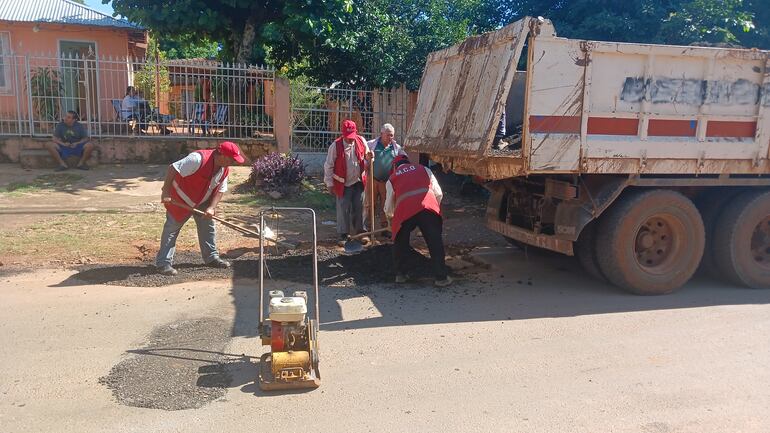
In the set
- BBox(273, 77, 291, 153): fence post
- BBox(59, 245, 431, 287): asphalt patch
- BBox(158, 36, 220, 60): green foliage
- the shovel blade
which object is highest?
BBox(158, 36, 220, 60): green foliage

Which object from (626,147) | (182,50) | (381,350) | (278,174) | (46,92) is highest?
(182,50)

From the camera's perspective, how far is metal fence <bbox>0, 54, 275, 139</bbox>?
12477 mm

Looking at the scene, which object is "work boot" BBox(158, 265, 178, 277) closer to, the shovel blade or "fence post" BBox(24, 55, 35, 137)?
the shovel blade

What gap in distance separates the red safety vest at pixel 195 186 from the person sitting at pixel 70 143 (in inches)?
257

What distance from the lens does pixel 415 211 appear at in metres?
6.14

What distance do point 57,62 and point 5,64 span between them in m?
1.12

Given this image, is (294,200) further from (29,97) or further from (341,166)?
(29,97)

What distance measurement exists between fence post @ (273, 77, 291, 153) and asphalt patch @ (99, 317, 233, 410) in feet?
27.0

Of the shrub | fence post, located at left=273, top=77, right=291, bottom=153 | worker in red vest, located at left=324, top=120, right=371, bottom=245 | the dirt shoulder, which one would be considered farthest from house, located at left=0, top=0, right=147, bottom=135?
worker in red vest, located at left=324, top=120, right=371, bottom=245

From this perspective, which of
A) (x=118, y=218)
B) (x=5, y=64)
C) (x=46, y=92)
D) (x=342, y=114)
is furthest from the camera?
(x=342, y=114)

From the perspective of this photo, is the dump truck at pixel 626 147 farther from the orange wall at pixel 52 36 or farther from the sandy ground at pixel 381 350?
the orange wall at pixel 52 36

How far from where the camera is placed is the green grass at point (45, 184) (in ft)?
33.1

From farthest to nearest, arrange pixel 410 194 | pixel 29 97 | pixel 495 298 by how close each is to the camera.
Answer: pixel 29 97 < pixel 410 194 < pixel 495 298

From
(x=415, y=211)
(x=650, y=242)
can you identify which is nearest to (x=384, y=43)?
(x=415, y=211)
